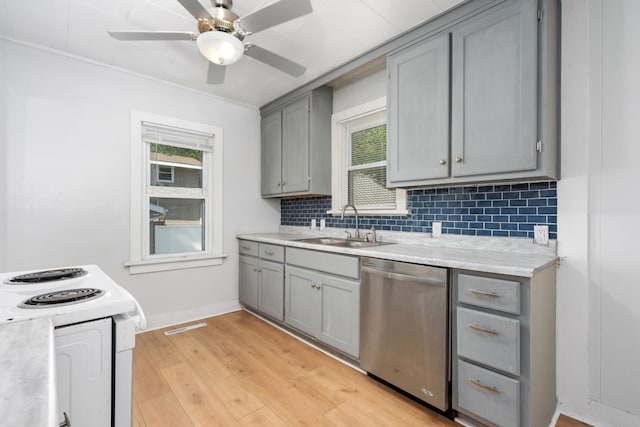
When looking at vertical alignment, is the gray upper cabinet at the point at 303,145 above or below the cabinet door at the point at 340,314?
above

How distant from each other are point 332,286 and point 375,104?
172 cm

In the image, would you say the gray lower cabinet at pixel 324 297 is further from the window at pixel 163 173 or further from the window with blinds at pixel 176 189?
the window at pixel 163 173

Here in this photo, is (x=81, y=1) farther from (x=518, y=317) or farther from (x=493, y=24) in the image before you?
(x=518, y=317)

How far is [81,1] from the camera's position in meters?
1.96

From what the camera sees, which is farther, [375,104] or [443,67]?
[375,104]

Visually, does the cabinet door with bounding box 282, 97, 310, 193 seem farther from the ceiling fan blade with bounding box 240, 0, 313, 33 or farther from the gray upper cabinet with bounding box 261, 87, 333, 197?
the ceiling fan blade with bounding box 240, 0, 313, 33

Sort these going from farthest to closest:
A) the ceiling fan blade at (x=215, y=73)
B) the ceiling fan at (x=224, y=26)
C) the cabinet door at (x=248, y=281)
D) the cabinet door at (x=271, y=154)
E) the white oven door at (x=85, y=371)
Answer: the cabinet door at (x=271, y=154) < the cabinet door at (x=248, y=281) < the ceiling fan blade at (x=215, y=73) < the ceiling fan at (x=224, y=26) < the white oven door at (x=85, y=371)

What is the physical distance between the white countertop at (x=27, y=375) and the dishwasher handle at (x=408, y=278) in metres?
1.65

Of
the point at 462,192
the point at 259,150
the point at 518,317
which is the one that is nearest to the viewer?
the point at 518,317

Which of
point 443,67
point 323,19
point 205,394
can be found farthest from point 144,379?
point 443,67

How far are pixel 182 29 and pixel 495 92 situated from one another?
2.17 meters

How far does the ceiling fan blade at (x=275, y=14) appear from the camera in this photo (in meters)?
1.54

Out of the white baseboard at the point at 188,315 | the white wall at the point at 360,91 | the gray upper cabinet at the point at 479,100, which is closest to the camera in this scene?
the gray upper cabinet at the point at 479,100

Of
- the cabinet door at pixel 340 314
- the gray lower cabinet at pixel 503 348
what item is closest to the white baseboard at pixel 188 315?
the cabinet door at pixel 340 314
